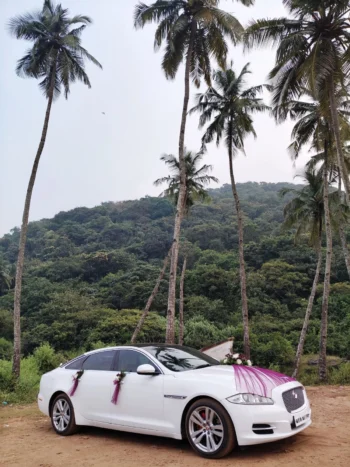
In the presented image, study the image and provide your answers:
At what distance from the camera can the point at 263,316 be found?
117ft

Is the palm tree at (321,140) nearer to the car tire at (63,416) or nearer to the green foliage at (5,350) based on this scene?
the car tire at (63,416)

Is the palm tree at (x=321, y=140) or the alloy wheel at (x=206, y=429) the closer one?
the alloy wheel at (x=206, y=429)

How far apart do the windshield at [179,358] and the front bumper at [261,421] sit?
3.63 feet

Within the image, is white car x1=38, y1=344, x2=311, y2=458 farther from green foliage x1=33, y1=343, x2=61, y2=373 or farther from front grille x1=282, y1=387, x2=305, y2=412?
green foliage x1=33, y1=343, x2=61, y2=373

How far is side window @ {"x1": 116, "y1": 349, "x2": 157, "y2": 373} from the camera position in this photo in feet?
20.4

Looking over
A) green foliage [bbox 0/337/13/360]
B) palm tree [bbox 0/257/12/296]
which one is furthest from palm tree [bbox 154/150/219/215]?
palm tree [bbox 0/257/12/296]

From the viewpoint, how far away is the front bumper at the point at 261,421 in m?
4.86

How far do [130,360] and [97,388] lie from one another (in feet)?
2.25

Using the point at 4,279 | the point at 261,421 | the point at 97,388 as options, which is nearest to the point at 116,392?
the point at 97,388

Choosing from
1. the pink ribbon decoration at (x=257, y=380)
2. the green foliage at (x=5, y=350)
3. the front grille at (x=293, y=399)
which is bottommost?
the green foliage at (x=5, y=350)

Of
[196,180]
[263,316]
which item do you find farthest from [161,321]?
[196,180]

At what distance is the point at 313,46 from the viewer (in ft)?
45.2

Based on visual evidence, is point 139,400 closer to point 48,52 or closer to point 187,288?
point 48,52

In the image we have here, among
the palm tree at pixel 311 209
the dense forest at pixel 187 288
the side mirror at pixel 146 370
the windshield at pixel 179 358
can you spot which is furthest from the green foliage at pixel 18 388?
the dense forest at pixel 187 288
